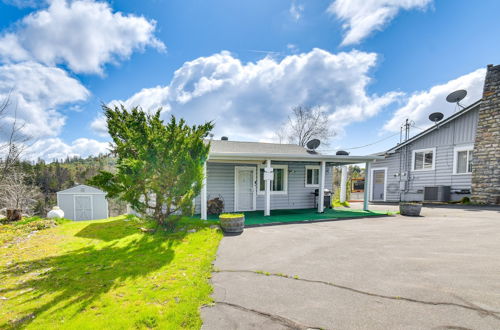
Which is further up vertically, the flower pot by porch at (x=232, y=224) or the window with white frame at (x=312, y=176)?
the window with white frame at (x=312, y=176)

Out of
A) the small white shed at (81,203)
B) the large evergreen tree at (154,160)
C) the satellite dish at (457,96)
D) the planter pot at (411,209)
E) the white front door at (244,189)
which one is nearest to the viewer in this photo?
the large evergreen tree at (154,160)

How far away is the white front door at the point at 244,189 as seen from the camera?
32.2 feet

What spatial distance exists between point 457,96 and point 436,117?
152 centimetres

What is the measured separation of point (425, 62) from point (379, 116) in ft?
25.9

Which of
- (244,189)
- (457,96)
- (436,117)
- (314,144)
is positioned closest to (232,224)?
(244,189)

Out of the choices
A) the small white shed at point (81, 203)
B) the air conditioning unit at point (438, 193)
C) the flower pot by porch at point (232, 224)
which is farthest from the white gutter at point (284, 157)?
the small white shed at point (81, 203)

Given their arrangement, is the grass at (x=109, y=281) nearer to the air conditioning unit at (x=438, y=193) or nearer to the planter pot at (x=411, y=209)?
the planter pot at (x=411, y=209)

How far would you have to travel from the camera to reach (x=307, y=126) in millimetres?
Result: 22953

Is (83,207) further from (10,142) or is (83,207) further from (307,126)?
(307,126)

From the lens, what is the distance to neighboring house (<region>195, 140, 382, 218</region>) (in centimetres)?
930

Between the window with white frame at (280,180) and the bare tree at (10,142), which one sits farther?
the window with white frame at (280,180)

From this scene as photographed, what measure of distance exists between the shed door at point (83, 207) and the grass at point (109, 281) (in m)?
13.5

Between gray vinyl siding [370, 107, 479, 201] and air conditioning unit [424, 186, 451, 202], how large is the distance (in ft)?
1.03

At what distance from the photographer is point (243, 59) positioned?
36.3 ft
